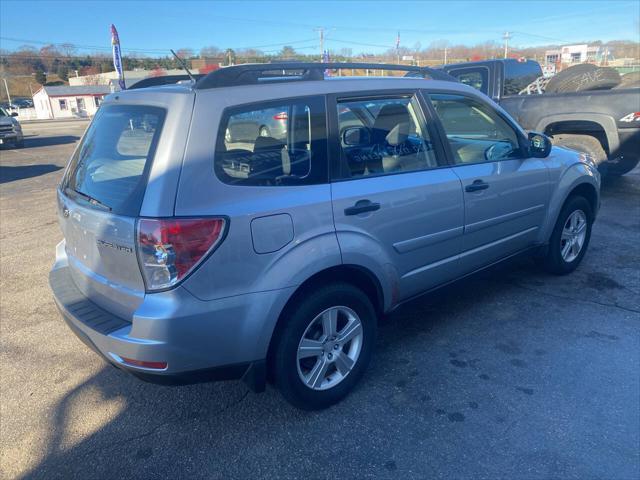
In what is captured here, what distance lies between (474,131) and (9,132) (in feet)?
68.5

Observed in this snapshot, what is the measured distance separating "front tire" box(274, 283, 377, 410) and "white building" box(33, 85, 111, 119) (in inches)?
2722

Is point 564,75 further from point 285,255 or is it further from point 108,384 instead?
point 108,384

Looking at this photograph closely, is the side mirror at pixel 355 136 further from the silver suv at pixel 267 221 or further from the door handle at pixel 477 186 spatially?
the door handle at pixel 477 186

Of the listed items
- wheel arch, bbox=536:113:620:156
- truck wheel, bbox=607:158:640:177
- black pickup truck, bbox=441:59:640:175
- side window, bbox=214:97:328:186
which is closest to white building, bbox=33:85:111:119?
black pickup truck, bbox=441:59:640:175

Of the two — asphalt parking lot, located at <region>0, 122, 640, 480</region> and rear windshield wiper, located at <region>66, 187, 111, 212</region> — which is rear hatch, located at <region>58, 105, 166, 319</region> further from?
asphalt parking lot, located at <region>0, 122, 640, 480</region>

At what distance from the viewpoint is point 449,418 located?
2699 millimetres

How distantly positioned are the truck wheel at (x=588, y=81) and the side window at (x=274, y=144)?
731 cm

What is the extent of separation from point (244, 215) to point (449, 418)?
62.4 inches

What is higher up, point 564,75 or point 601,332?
point 564,75

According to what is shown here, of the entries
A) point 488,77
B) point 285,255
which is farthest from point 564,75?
point 285,255

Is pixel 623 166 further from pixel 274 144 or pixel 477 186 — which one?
pixel 274 144

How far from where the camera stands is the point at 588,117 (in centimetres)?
713

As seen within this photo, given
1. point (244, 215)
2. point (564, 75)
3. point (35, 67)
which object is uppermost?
point (35, 67)

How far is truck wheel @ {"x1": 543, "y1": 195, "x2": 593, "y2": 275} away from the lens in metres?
4.34
